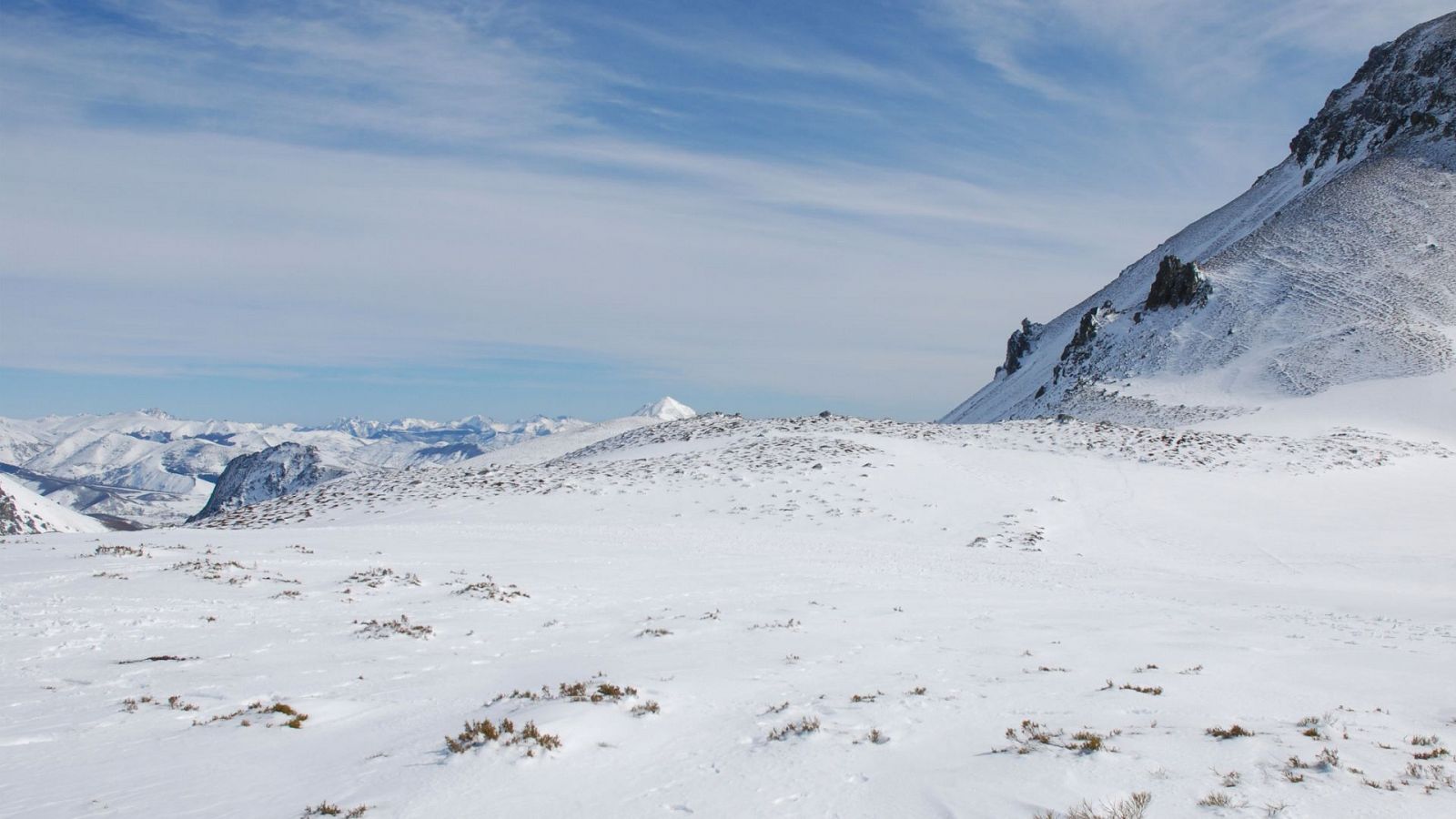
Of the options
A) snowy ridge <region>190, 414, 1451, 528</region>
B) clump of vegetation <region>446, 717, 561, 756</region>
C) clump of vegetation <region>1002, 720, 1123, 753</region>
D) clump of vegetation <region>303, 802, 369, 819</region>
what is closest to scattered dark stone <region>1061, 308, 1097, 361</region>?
snowy ridge <region>190, 414, 1451, 528</region>

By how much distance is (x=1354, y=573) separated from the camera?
2245 centimetres

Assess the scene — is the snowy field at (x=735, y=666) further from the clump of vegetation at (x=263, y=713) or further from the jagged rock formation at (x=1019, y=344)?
the jagged rock formation at (x=1019, y=344)

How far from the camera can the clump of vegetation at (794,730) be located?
27.2ft

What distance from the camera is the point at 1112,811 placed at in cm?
615

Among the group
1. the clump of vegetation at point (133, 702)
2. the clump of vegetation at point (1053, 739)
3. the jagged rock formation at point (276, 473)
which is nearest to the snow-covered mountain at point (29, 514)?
the jagged rock formation at point (276, 473)

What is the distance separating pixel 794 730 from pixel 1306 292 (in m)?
84.0

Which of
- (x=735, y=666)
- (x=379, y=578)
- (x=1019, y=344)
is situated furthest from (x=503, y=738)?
(x=1019, y=344)

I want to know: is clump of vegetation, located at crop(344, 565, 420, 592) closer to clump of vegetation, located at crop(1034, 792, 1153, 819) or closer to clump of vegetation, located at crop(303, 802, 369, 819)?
clump of vegetation, located at crop(303, 802, 369, 819)

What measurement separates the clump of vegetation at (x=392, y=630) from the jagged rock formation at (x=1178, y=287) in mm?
80455

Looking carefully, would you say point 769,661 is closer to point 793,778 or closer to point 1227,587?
point 793,778

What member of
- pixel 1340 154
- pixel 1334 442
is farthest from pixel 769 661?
pixel 1340 154

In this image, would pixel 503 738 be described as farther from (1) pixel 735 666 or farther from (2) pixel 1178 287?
(2) pixel 1178 287

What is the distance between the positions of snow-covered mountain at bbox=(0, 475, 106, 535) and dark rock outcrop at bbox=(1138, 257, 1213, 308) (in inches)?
5682

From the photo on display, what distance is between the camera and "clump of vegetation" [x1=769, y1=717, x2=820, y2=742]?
828cm
